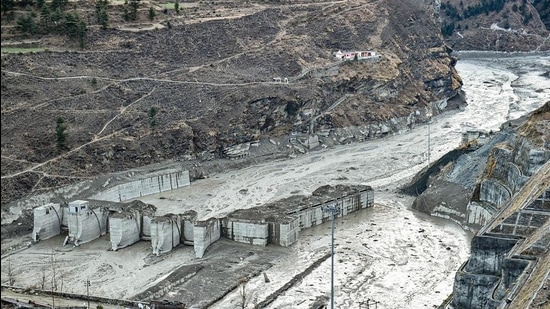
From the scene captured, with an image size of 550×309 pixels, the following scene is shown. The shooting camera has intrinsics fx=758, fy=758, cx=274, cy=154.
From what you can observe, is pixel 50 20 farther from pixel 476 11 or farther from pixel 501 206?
pixel 476 11

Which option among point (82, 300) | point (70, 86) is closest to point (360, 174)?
point (70, 86)

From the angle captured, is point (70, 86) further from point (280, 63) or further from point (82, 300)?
point (82, 300)

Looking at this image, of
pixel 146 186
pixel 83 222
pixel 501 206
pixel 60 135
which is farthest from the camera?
pixel 146 186

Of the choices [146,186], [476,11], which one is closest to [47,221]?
[146,186]

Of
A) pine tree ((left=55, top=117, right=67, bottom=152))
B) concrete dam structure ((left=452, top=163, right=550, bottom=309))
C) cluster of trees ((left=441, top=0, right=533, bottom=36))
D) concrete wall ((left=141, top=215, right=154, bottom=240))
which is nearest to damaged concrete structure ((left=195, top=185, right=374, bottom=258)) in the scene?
concrete wall ((left=141, top=215, right=154, bottom=240))

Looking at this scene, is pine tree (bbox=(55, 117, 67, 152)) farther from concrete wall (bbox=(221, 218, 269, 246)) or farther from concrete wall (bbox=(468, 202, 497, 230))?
concrete wall (bbox=(468, 202, 497, 230))

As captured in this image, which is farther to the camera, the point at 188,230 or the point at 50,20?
the point at 50,20
